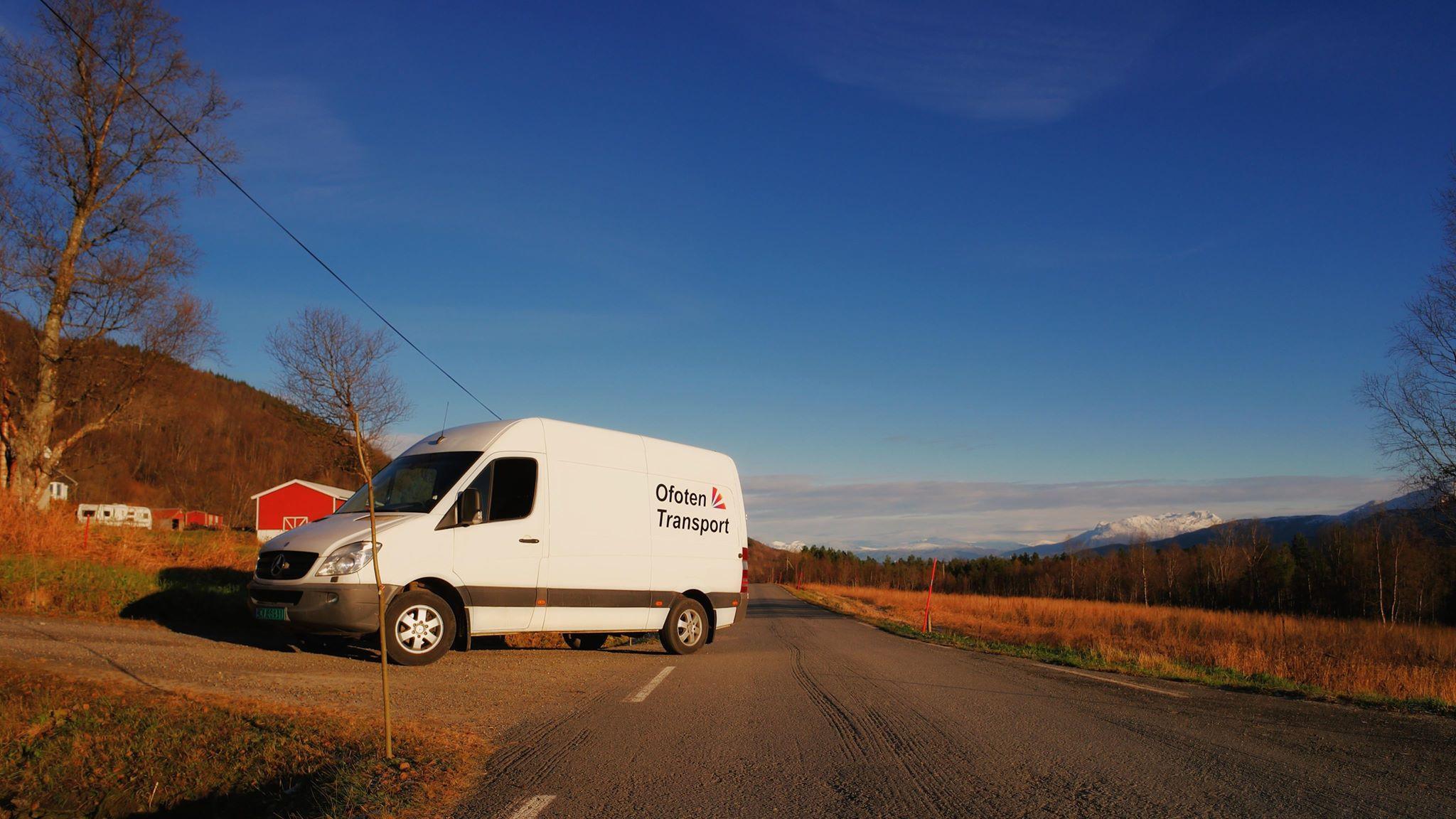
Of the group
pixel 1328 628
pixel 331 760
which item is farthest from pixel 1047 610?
pixel 331 760

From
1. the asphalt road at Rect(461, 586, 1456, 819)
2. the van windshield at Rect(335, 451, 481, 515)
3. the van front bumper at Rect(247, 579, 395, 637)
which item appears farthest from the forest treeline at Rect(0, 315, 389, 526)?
the asphalt road at Rect(461, 586, 1456, 819)

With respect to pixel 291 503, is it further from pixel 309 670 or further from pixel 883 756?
pixel 883 756

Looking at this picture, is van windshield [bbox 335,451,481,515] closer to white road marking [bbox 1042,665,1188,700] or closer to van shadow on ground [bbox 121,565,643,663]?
van shadow on ground [bbox 121,565,643,663]

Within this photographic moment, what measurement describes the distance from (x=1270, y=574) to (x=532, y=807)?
7674 centimetres

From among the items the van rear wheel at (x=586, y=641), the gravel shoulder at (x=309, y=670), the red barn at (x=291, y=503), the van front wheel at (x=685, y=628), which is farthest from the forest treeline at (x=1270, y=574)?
the gravel shoulder at (x=309, y=670)

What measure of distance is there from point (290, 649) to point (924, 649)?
30.3ft

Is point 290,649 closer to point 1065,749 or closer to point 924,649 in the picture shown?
point 1065,749

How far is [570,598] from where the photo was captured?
10.2 meters

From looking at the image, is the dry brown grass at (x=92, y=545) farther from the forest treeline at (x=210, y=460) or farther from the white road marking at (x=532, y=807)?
the forest treeline at (x=210, y=460)

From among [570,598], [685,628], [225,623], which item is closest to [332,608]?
[570,598]

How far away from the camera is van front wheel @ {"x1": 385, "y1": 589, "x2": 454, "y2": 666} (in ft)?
28.6

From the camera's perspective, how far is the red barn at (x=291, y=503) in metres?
52.2

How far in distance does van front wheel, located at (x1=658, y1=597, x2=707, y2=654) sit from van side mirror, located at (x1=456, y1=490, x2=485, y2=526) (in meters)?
3.25

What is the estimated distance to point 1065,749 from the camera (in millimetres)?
5656
